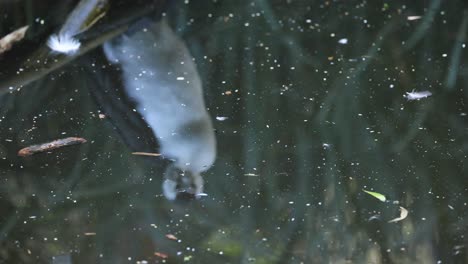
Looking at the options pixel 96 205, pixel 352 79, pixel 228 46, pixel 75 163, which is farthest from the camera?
pixel 228 46

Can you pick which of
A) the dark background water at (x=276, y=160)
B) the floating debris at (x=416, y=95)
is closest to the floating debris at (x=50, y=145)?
the dark background water at (x=276, y=160)

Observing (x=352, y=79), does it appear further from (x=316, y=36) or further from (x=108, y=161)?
(x=108, y=161)

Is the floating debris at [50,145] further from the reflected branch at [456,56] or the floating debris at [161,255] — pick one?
the reflected branch at [456,56]

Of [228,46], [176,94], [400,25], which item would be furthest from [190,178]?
[400,25]

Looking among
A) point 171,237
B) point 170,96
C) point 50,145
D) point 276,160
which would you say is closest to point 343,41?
point 170,96

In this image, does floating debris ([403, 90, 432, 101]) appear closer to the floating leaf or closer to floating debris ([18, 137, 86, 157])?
the floating leaf

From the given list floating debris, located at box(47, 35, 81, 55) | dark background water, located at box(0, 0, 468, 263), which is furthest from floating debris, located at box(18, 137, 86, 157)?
floating debris, located at box(47, 35, 81, 55)
